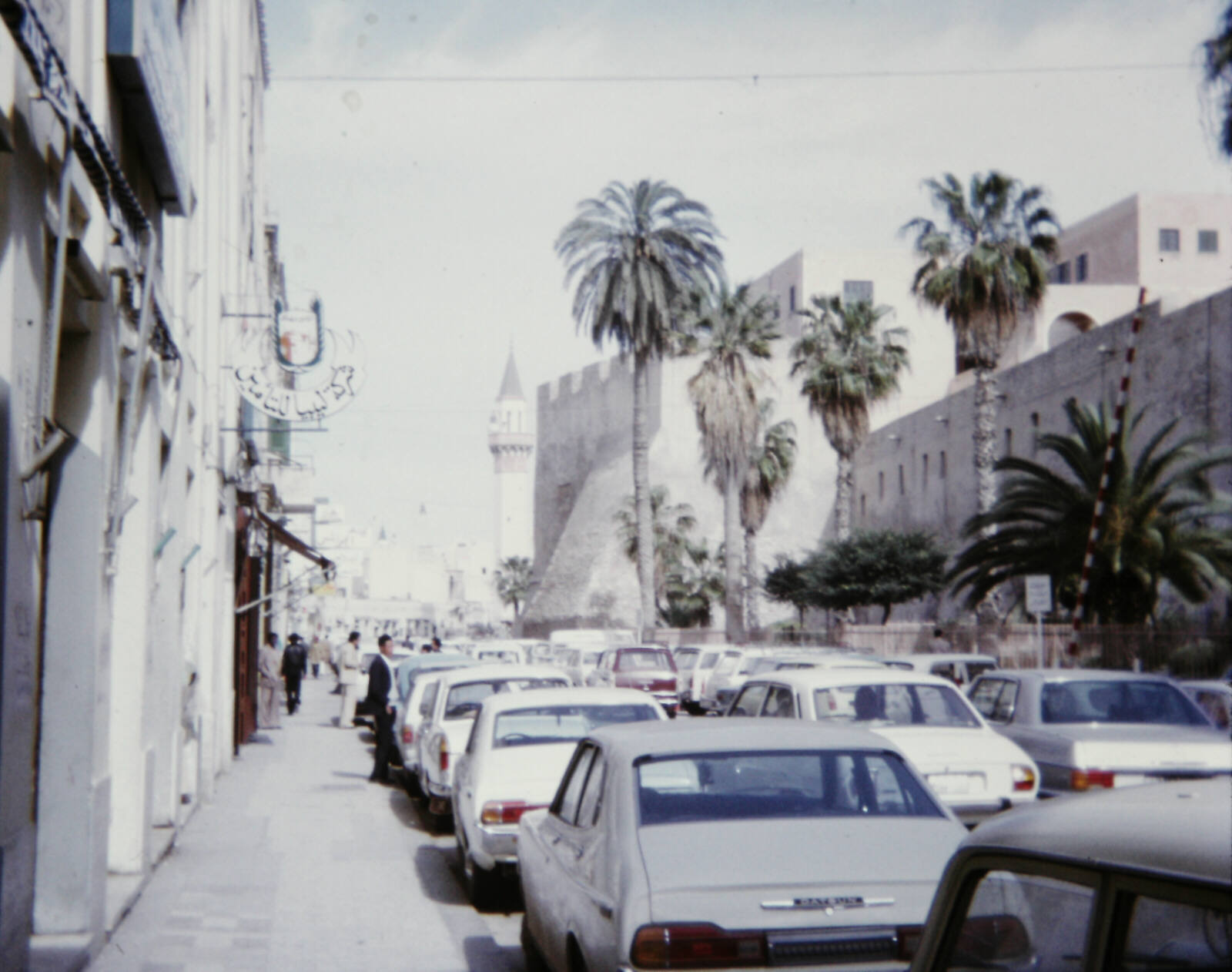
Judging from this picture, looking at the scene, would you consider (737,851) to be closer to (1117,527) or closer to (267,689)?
(267,689)

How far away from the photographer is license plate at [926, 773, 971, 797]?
35.9ft

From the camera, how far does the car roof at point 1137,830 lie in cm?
239

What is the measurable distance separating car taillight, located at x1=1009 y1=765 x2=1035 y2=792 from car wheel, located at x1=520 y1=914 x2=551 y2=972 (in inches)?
173

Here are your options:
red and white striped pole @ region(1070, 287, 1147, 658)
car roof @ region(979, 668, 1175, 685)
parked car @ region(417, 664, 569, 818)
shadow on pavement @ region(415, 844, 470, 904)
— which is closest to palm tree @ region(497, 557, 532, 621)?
red and white striped pole @ region(1070, 287, 1147, 658)

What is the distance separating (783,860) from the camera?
5770 millimetres

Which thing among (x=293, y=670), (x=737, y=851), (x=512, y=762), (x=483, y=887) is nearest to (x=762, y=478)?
(x=293, y=670)

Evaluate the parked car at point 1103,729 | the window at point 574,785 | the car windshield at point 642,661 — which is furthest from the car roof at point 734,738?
the car windshield at point 642,661

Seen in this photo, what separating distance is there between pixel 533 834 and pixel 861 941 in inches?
104

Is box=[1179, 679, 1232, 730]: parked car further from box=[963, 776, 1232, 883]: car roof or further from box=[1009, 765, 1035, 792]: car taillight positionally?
box=[963, 776, 1232, 883]: car roof

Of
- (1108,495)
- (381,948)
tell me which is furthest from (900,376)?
(381,948)

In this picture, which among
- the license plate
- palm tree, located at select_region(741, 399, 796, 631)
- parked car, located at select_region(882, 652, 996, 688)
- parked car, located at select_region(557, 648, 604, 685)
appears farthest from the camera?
palm tree, located at select_region(741, 399, 796, 631)

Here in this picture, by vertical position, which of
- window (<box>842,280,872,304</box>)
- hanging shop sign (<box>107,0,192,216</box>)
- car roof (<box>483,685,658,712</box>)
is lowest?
car roof (<box>483,685,658,712</box>)

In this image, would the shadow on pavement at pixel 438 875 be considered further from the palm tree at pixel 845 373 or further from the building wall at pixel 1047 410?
the palm tree at pixel 845 373

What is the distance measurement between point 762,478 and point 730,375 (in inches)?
353
